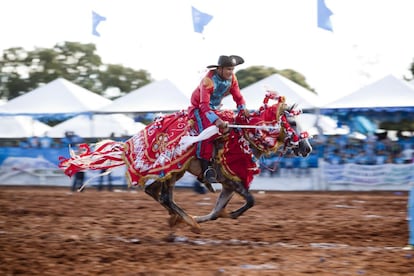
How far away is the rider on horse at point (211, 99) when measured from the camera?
826 cm

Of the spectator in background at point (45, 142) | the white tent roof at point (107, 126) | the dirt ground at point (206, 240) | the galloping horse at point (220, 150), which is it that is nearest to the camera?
the dirt ground at point (206, 240)

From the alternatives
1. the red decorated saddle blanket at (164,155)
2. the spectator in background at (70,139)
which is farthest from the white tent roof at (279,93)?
the red decorated saddle blanket at (164,155)

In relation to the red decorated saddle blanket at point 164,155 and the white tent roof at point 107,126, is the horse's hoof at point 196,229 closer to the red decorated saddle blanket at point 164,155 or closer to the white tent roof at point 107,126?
the red decorated saddle blanket at point 164,155

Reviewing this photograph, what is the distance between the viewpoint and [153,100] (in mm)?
20453

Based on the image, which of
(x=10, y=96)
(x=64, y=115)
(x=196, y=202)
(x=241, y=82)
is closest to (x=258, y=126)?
(x=196, y=202)

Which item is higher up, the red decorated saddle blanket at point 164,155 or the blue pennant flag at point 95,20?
the blue pennant flag at point 95,20

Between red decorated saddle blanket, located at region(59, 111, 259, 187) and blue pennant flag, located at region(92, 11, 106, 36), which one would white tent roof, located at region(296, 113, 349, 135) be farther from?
red decorated saddle blanket, located at region(59, 111, 259, 187)

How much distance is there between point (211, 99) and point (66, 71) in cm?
3600

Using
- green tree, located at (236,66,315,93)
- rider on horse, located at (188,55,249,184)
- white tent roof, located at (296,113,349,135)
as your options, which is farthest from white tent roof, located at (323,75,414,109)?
green tree, located at (236,66,315,93)

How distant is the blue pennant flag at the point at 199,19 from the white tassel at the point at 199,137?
24.7ft

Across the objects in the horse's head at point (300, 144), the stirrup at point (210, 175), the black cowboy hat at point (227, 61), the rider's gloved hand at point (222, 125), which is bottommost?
the stirrup at point (210, 175)

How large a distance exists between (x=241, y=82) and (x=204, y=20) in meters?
23.2

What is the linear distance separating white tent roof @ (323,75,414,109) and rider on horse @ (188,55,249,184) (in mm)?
10157

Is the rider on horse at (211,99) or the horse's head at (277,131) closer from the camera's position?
the horse's head at (277,131)
